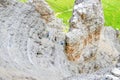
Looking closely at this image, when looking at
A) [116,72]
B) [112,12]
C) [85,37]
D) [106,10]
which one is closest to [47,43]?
[85,37]

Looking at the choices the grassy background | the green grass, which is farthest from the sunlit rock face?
the green grass

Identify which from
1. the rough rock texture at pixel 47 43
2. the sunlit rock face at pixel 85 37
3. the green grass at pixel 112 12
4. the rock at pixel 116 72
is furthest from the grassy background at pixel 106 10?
the rock at pixel 116 72

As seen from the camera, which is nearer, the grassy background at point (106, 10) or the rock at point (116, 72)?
the rock at point (116, 72)

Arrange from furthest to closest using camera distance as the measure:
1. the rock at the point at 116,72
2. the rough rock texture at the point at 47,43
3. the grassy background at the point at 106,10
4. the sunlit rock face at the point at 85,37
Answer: the grassy background at the point at 106,10 < the sunlit rock face at the point at 85,37 < the rough rock texture at the point at 47,43 < the rock at the point at 116,72

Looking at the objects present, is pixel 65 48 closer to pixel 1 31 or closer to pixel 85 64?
pixel 85 64

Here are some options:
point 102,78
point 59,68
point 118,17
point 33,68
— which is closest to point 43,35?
point 59,68

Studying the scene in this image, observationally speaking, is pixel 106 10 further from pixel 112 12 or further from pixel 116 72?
pixel 116 72

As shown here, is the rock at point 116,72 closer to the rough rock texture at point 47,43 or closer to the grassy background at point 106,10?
the rough rock texture at point 47,43
